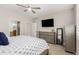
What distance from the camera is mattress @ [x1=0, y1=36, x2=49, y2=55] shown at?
103 centimetres

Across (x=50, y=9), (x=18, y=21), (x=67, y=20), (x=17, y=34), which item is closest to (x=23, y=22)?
(x=18, y=21)

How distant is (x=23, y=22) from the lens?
1.19 m

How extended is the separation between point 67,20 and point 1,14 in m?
0.80

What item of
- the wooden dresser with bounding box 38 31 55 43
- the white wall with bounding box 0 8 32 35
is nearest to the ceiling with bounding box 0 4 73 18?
the white wall with bounding box 0 8 32 35

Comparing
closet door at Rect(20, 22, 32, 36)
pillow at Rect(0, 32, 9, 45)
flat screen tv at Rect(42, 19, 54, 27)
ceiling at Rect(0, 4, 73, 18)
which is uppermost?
ceiling at Rect(0, 4, 73, 18)

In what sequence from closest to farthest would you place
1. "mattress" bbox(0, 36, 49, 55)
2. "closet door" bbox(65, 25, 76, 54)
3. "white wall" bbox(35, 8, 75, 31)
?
1. "mattress" bbox(0, 36, 49, 55)
2. "white wall" bbox(35, 8, 75, 31)
3. "closet door" bbox(65, 25, 76, 54)

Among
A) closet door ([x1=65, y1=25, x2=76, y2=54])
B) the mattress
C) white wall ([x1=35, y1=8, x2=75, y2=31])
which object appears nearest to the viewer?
the mattress

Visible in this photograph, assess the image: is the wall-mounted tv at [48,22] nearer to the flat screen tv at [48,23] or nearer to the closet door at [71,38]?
the flat screen tv at [48,23]

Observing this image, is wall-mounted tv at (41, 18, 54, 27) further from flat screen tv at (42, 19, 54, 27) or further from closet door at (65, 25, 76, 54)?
closet door at (65, 25, 76, 54)

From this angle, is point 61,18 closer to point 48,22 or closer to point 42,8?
point 48,22

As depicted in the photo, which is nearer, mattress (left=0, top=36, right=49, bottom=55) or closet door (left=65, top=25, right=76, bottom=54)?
mattress (left=0, top=36, right=49, bottom=55)

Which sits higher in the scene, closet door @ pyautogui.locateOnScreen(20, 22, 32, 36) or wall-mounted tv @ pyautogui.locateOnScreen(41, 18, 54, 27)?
wall-mounted tv @ pyautogui.locateOnScreen(41, 18, 54, 27)

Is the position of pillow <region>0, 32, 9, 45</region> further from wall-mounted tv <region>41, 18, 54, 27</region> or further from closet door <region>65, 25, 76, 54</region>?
closet door <region>65, 25, 76, 54</region>
